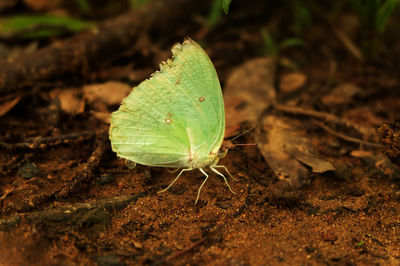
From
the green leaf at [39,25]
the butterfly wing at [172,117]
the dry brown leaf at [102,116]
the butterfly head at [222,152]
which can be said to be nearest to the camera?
the butterfly wing at [172,117]

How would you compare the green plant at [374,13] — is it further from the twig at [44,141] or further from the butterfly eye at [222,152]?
the twig at [44,141]

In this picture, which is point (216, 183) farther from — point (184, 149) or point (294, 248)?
point (294, 248)

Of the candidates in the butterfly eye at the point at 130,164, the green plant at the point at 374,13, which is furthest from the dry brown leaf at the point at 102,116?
the green plant at the point at 374,13

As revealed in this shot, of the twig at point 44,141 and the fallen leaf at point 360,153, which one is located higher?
the twig at point 44,141

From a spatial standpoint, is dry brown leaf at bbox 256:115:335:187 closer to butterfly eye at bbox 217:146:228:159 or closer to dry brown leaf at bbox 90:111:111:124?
butterfly eye at bbox 217:146:228:159

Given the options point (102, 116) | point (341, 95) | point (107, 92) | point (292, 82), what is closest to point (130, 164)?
point (102, 116)

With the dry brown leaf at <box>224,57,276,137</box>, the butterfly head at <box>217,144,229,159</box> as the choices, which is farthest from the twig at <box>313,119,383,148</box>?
the butterfly head at <box>217,144,229,159</box>
